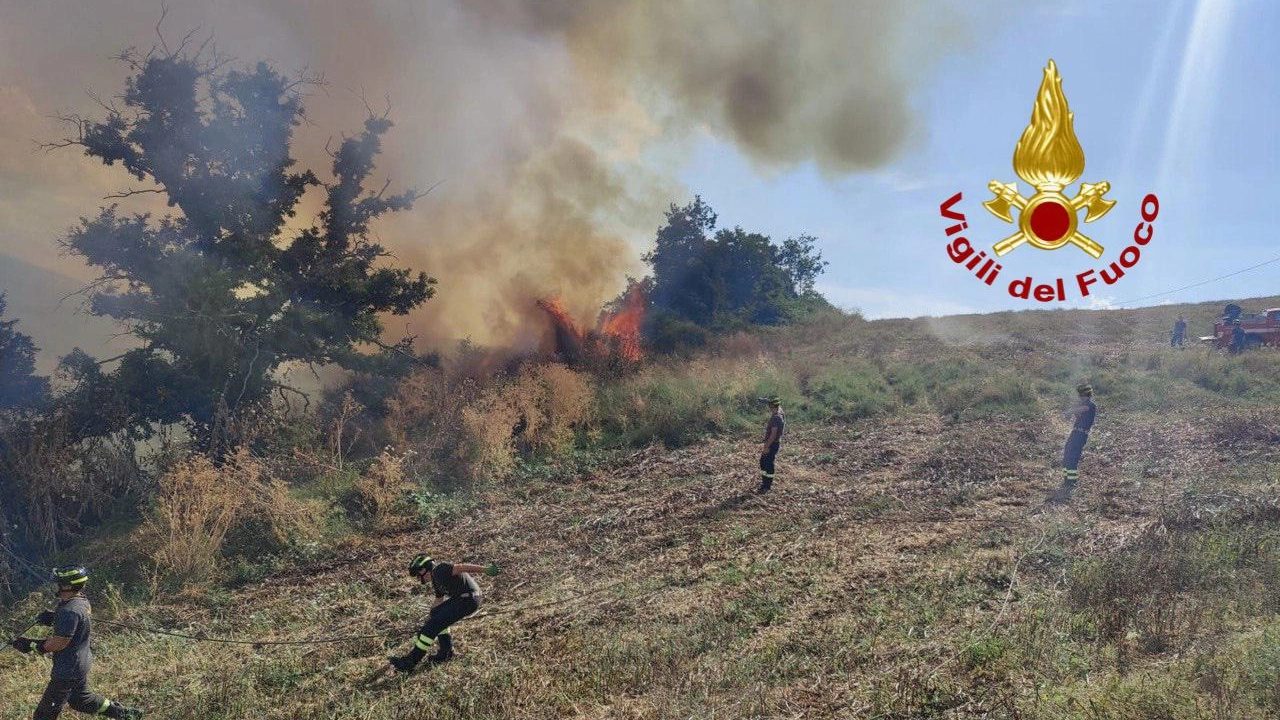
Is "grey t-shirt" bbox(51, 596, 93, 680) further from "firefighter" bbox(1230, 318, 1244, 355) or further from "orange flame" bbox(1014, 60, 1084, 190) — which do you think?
"firefighter" bbox(1230, 318, 1244, 355)

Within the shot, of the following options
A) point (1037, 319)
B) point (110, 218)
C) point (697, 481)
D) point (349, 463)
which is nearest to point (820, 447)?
point (697, 481)

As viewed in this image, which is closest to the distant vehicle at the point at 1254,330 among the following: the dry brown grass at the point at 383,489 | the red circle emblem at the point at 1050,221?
the red circle emblem at the point at 1050,221

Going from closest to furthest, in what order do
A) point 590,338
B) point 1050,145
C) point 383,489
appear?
1. point 1050,145
2. point 383,489
3. point 590,338

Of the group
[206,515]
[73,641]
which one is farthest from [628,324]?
[73,641]

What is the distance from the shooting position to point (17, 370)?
704 inches

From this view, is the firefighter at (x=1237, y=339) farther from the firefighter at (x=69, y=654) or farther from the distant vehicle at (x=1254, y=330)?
the firefighter at (x=69, y=654)

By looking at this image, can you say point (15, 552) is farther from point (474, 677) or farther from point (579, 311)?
Answer: point (579, 311)

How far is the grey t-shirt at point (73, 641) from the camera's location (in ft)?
21.2

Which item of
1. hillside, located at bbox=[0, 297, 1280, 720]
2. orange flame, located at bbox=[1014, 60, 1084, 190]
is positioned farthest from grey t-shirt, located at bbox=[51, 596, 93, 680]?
orange flame, located at bbox=[1014, 60, 1084, 190]

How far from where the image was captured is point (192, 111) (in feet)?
58.7

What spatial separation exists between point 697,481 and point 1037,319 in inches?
1218

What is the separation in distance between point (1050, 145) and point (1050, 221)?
4.25 ft

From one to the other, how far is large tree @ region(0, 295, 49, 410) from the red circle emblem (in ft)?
68.1

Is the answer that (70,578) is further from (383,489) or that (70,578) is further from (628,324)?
(628,324)
